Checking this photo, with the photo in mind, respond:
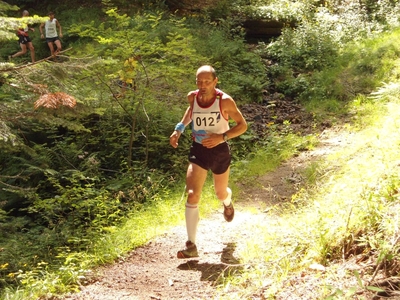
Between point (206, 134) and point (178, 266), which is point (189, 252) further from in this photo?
point (206, 134)

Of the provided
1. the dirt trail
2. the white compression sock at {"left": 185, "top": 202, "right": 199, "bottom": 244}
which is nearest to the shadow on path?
the dirt trail

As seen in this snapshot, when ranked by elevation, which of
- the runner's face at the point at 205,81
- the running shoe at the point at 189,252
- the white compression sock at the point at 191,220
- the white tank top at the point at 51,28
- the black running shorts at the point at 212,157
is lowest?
the running shoe at the point at 189,252

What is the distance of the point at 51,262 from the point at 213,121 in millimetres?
2893

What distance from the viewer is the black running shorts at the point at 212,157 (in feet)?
16.5

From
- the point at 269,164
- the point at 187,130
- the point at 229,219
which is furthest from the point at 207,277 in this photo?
the point at 187,130

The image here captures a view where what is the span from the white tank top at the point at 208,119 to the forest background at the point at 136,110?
1.64 m

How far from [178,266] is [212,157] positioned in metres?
1.31

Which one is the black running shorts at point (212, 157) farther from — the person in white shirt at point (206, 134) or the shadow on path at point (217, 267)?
the shadow on path at point (217, 267)

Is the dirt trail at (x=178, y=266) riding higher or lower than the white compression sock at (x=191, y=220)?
lower

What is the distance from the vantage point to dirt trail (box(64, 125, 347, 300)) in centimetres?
450

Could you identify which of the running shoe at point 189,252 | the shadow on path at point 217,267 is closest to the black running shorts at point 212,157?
the running shoe at point 189,252

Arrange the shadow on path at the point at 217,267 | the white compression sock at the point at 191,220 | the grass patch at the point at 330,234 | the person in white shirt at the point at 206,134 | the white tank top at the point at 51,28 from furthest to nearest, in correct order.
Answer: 1. the white tank top at the point at 51,28
2. the white compression sock at the point at 191,220
3. the person in white shirt at the point at 206,134
4. the shadow on path at the point at 217,267
5. the grass patch at the point at 330,234

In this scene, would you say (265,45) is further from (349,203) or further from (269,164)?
(349,203)

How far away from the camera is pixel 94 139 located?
9.79 metres
